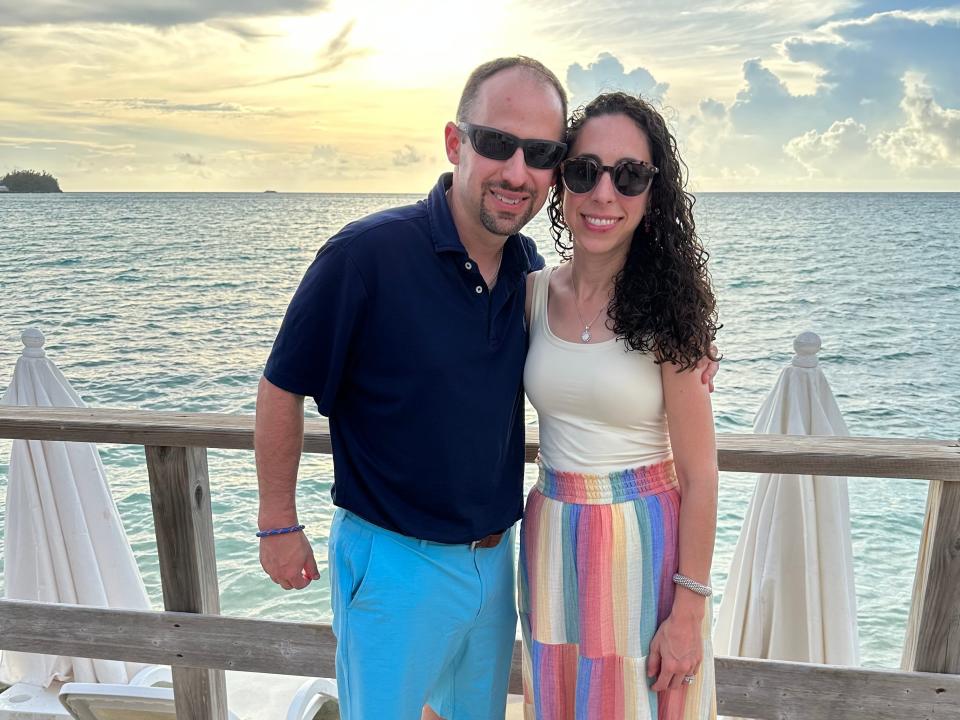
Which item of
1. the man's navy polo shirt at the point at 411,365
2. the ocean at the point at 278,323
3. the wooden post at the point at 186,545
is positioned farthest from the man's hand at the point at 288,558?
the ocean at the point at 278,323

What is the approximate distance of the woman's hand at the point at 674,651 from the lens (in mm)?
1701

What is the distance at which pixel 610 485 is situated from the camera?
5.69 feet

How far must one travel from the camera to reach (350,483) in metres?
1.82

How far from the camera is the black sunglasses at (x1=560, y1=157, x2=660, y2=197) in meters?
1.74

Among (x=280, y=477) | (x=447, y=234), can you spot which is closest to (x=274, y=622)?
(x=280, y=477)

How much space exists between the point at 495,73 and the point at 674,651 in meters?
1.30

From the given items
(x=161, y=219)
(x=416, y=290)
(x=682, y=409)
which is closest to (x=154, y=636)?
(x=416, y=290)

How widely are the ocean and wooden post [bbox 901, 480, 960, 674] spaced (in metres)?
5.75

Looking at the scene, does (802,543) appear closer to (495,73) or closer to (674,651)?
(674,651)

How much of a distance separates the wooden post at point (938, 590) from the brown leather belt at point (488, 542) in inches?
39.0

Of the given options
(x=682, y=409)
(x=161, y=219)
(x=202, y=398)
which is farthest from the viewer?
(x=161, y=219)

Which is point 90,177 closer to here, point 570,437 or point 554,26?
point 554,26

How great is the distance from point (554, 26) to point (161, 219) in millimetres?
31167

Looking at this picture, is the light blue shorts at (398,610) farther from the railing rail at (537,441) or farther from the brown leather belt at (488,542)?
the railing rail at (537,441)
